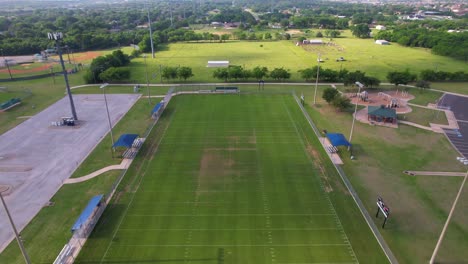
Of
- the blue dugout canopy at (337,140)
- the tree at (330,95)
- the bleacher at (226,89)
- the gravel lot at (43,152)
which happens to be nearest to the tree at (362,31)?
the tree at (330,95)

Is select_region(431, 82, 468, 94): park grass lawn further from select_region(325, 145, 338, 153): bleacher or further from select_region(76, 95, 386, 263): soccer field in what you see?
select_region(325, 145, 338, 153): bleacher

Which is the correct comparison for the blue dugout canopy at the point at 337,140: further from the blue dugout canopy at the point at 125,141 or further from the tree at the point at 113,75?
the tree at the point at 113,75

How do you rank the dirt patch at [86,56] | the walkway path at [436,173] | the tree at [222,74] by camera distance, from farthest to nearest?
1. the dirt patch at [86,56]
2. the tree at [222,74]
3. the walkway path at [436,173]

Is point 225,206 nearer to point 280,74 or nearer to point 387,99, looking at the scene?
point 387,99

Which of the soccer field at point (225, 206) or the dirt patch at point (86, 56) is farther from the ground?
the dirt patch at point (86, 56)

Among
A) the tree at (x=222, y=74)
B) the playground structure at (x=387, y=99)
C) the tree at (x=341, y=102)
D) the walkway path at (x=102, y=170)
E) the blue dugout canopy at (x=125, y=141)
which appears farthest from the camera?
the tree at (x=222, y=74)

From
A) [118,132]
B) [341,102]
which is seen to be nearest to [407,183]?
[341,102]

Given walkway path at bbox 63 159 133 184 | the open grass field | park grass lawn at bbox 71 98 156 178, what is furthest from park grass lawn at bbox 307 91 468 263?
the open grass field
